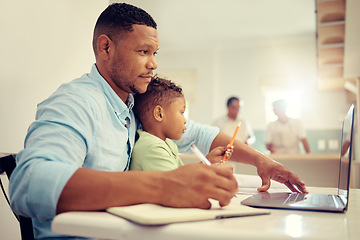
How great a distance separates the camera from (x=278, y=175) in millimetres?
1026

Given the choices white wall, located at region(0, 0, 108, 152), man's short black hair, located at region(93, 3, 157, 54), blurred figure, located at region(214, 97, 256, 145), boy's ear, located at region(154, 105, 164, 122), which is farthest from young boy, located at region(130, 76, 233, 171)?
blurred figure, located at region(214, 97, 256, 145)

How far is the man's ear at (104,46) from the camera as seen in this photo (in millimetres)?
872

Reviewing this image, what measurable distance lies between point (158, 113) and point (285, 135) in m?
3.61

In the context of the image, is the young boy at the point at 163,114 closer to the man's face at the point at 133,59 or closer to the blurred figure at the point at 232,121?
the man's face at the point at 133,59

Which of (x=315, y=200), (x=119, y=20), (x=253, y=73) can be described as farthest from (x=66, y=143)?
(x=253, y=73)

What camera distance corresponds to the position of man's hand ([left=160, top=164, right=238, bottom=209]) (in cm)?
54

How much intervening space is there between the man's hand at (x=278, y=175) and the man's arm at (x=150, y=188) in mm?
454

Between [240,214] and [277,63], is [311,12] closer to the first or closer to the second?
[277,63]

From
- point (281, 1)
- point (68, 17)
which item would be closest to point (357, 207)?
point (68, 17)

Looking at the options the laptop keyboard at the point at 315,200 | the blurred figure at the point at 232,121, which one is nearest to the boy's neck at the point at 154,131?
the laptop keyboard at the point at 315,200

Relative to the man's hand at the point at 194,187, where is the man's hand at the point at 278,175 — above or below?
below

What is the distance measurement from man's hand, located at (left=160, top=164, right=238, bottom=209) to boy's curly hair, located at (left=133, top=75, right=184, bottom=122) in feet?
1.64

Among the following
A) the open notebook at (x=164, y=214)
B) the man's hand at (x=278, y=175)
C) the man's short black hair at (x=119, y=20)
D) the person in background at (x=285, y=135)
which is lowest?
the person in background at (x=285, y=135)

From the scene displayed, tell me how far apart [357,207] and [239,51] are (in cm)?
626
